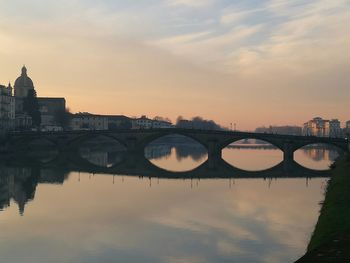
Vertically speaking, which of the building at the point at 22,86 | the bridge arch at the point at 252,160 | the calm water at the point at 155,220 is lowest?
the calm water at the point at 155,220

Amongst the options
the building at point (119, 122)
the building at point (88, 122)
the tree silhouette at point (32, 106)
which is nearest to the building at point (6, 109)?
the tree silhouette at point (32, 106)

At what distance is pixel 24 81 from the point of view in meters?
158

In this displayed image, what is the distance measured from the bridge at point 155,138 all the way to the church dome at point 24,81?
62532mm

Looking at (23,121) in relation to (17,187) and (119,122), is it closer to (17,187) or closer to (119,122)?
(119,122)

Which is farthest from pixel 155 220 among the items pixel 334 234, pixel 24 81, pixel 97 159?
pixel 24 81

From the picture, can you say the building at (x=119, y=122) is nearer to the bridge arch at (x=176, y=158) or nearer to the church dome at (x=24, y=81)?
the bridge arch at (x=176, y=158)

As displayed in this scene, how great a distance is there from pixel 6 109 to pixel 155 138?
40.7 metres

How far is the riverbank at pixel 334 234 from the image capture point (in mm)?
17547

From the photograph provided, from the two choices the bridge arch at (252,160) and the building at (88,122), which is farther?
the building at (88,122)

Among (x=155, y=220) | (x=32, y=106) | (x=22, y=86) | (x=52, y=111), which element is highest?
→ (x=22, y=86)

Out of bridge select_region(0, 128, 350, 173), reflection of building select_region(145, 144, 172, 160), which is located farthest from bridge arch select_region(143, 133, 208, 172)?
bridge select_region(0, 128, 350, 173)

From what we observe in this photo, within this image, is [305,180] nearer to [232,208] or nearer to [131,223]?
[232,208]

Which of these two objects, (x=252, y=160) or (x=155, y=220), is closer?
(x=155, y=220)

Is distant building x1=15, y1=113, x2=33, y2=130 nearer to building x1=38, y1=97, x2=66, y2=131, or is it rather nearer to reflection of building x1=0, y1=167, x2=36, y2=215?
building x1=38, y1=97, x2=66, y2=131
